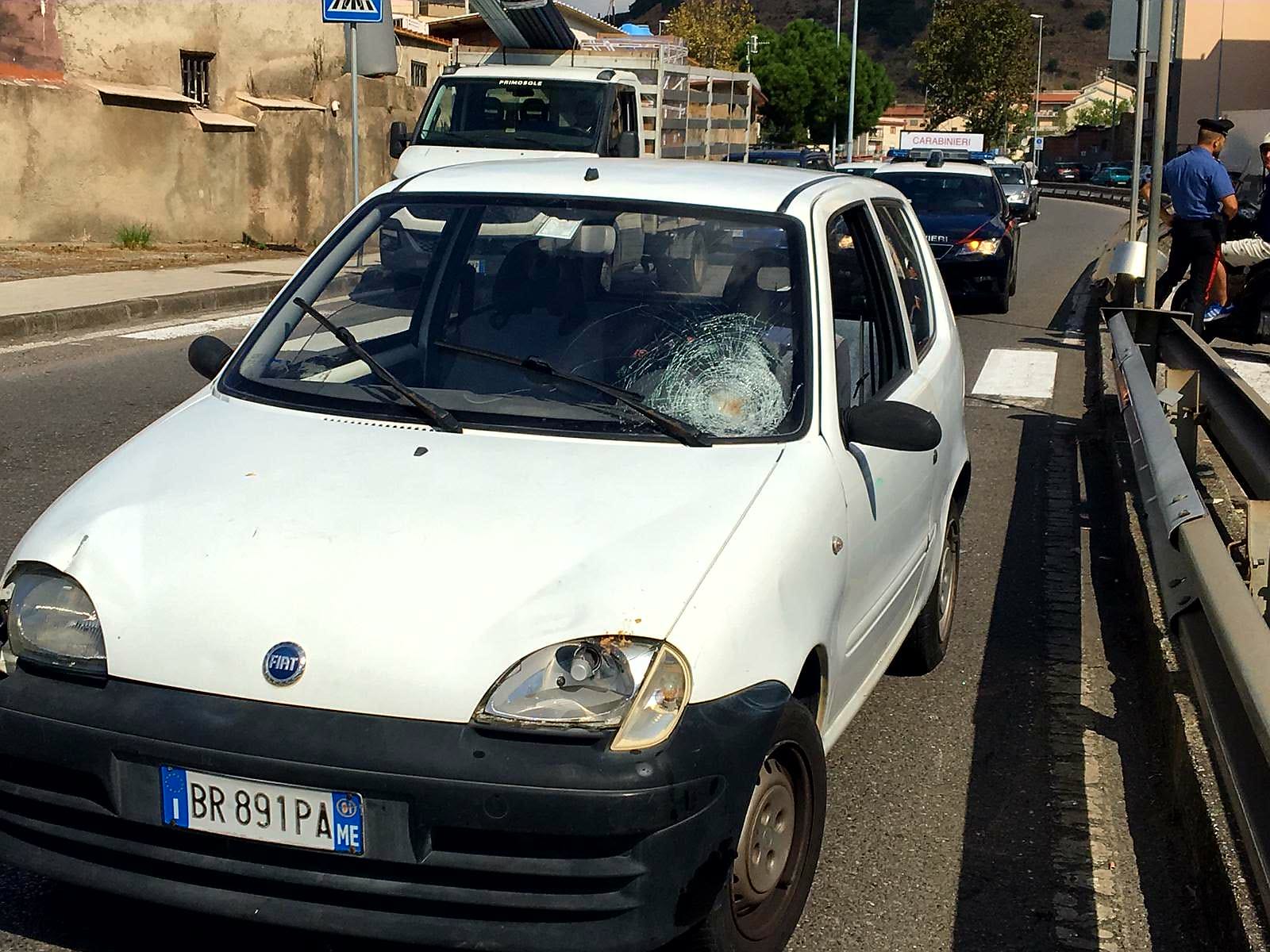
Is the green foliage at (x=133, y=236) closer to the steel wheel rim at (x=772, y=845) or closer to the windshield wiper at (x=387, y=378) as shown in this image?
the windshield wiper at (x=387, y=378)

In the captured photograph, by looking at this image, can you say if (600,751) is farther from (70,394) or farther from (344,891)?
(70,394)

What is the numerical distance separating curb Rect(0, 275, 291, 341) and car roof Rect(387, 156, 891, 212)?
8246mm

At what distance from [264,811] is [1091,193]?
6388 cm

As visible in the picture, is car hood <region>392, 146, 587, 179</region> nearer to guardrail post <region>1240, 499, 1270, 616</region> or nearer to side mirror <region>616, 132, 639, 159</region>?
side mirror <region>616, 132, 639, 159</region>

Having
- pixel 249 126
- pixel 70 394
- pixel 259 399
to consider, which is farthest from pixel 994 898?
pixel 249 126

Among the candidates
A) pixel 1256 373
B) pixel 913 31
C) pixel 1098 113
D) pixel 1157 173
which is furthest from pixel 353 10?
pixel 913 31

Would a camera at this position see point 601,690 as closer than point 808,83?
Yes

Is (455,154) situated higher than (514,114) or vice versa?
(514,114)

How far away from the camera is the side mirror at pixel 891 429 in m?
3.75

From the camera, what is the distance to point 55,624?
120 inches

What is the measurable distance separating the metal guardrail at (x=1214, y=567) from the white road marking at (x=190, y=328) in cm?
739

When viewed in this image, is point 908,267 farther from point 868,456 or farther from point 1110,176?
point 1110,176

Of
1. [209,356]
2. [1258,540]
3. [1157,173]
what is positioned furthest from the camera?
[1157,173]

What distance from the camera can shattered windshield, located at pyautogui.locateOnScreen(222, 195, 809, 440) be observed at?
12.4 feet
